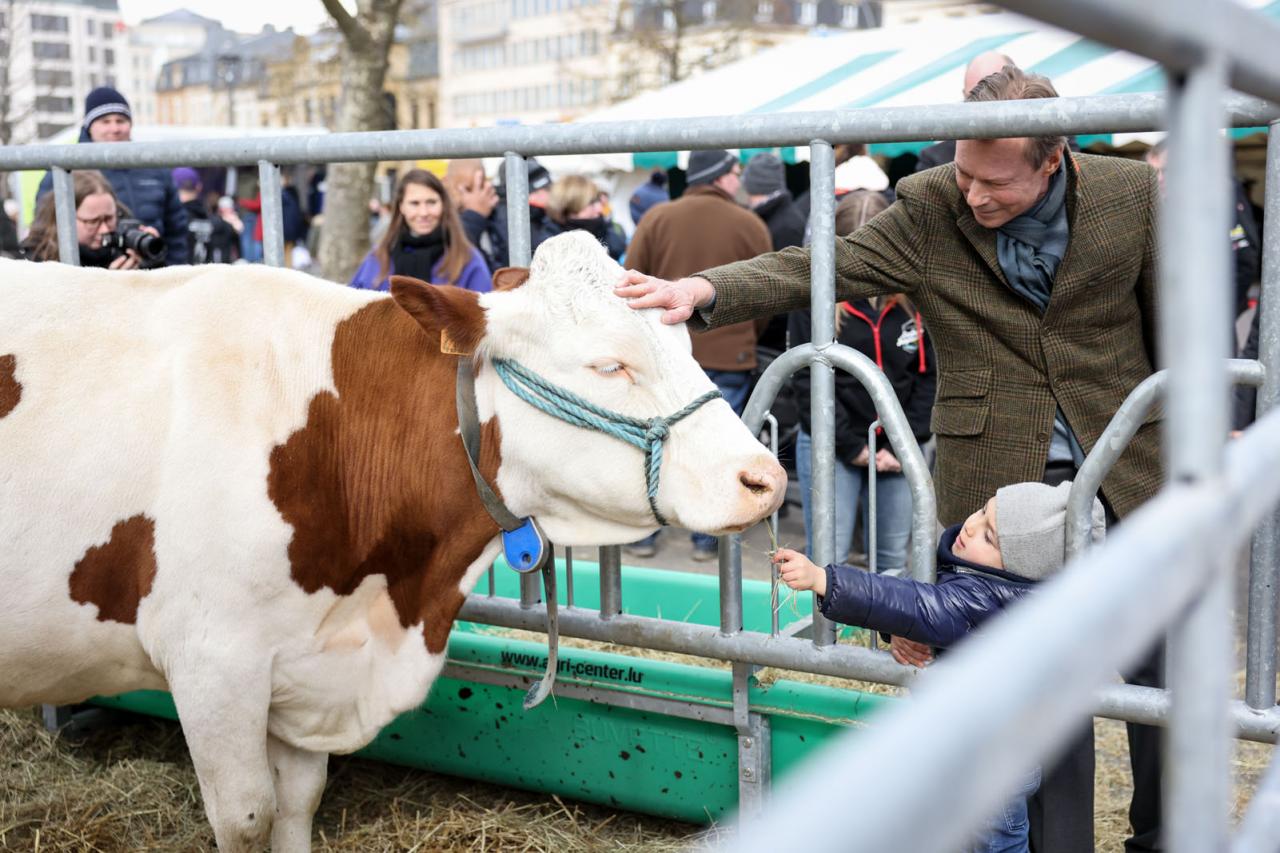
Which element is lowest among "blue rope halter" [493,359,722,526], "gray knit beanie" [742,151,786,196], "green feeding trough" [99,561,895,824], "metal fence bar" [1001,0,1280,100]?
"green feeding trough" [99,561,895,824]

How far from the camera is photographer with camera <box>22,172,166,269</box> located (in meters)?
3.99

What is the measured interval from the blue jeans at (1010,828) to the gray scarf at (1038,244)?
0.93 meters

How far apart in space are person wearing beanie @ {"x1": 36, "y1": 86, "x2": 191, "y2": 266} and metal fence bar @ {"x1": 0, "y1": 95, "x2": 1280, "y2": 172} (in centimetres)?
217

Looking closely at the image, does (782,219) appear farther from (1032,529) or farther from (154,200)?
(1032,529)

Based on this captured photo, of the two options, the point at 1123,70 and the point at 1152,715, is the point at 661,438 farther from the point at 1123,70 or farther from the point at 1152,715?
the point at 1123,70

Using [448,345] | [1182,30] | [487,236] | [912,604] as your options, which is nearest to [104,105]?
[487,236]

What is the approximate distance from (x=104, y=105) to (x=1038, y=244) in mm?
4843

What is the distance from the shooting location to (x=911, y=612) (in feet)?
7.95

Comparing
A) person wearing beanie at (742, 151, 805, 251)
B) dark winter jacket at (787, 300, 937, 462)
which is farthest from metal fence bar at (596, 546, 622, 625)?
person wearing beanie at (742, 151, 805, 251)

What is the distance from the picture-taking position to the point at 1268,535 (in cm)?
223

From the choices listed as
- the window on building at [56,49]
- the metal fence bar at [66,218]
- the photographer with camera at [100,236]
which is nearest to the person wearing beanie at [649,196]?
the photographer with camera at [100,236]

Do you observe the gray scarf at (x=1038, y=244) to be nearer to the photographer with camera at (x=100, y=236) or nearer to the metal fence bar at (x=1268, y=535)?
the metal fence bar at (x=1268, y=535)

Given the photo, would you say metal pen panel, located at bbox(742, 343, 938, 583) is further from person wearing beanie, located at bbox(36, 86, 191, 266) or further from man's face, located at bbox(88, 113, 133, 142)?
man's face, located at bbox(88, 113, 133, 142)

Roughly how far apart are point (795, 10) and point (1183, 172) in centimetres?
5652
